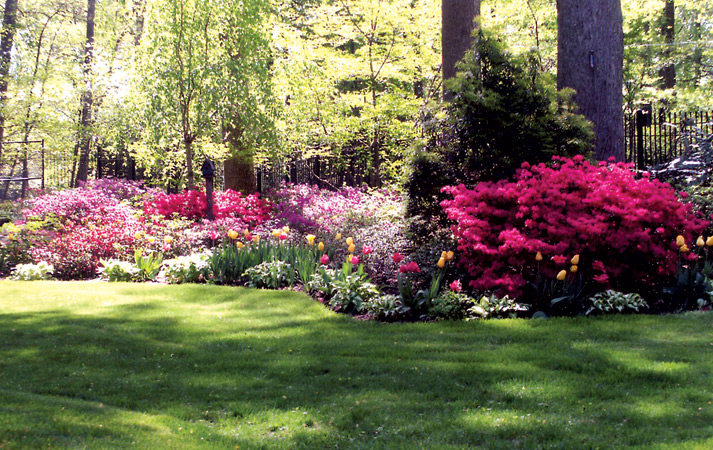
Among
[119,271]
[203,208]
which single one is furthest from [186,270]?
[203,208]

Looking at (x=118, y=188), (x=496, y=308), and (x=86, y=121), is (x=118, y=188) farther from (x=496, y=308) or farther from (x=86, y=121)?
(x=496, y=308)

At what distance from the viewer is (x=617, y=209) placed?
6.37 metres

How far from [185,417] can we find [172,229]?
7149 millimetres

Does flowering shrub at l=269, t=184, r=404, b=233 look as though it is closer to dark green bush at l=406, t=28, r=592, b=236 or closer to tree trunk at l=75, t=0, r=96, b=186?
dark green bush at l=406, t=28, r=592, b=236

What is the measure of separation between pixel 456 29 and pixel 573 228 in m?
5.27

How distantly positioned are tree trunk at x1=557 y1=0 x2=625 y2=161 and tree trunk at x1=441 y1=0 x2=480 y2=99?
1.72m

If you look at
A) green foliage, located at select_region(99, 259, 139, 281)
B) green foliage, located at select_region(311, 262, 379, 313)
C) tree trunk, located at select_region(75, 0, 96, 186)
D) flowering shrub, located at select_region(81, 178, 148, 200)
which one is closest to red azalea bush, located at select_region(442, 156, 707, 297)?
green foliage, located at select_region(311, 262, 379, 313)

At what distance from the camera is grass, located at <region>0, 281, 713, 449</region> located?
11.7ft

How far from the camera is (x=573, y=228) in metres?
6.32

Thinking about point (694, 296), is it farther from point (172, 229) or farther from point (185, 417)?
point (172, 229)

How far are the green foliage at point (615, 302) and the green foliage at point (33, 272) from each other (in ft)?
26.0

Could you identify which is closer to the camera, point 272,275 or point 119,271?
point 272,275

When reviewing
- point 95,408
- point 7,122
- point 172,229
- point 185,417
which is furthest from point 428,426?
point 7,122

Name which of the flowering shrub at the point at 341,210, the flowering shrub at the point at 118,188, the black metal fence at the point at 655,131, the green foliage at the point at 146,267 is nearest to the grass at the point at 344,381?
the green foliage at the point at 146,267
